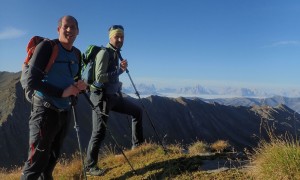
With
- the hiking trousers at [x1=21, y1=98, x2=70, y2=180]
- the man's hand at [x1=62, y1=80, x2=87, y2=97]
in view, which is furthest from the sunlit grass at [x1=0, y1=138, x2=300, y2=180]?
the man's hand at [x1=62, y1=80, x2=87, y2=97]

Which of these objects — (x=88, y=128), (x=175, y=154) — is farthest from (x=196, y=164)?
(x=88, y=128)

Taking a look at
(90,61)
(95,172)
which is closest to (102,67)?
(90,61)

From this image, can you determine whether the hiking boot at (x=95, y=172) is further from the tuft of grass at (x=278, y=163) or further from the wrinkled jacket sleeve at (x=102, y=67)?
the tuft of grass at (x=278, y=163)

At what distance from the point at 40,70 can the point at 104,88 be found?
9.62 ft

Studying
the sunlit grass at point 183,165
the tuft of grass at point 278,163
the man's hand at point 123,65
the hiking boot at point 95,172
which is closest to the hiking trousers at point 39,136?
the sunlit grass at point 183,165

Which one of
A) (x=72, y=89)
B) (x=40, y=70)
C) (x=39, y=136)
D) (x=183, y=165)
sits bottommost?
(x=183, y=165)

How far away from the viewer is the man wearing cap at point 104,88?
8031 millimetres

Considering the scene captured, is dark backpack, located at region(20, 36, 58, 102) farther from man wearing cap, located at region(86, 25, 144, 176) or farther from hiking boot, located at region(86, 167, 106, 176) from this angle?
hiking boot, located at region(86, 167, 106, 176)

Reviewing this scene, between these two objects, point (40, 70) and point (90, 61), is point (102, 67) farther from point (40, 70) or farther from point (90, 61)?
point (40, 70)

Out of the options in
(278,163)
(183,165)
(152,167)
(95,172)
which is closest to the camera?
(278,163)

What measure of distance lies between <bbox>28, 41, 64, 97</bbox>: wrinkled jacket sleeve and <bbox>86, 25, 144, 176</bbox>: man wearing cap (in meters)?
2.55

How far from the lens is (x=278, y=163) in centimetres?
565

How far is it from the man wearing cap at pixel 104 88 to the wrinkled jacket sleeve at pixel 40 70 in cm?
255

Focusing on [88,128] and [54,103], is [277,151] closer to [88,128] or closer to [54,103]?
[54,103]
